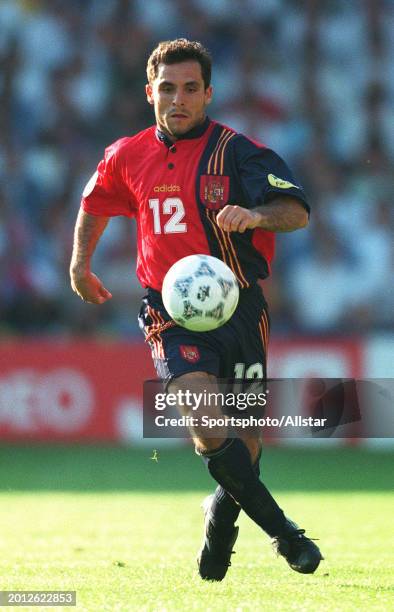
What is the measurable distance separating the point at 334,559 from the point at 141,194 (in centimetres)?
208

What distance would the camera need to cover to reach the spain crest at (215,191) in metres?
5.31

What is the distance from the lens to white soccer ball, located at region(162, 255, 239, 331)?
4773mm

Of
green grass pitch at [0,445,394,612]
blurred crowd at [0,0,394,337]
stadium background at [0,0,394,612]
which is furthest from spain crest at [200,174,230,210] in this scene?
blurred crowd at [0,0,394,337]

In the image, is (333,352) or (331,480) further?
(333,352)

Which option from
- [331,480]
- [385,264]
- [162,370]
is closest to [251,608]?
[162,370]

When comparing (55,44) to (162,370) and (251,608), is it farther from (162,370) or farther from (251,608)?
(251,608)

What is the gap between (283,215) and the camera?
505 centimetres

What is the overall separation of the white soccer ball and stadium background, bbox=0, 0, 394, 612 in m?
3.27

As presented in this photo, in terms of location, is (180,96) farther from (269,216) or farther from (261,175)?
(269,216)

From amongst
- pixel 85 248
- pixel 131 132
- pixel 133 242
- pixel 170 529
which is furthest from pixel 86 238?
pixel 131 132

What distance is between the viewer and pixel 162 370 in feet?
17.3

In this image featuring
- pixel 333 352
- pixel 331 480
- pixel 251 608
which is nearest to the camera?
pixel 251 608

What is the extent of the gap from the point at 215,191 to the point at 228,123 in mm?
9188

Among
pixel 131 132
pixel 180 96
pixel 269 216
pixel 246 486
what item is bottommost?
pixel 246 486
